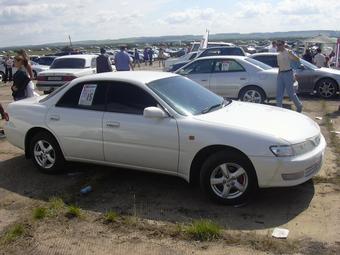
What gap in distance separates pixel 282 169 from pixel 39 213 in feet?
9.02

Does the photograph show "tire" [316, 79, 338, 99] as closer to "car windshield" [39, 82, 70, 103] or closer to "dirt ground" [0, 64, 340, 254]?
"dirt ground" [0, 64, 340, 254]

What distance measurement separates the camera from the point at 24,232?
4.84m

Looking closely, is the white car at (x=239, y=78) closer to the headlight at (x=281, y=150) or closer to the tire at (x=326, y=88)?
the tire at (x=326, y=88)

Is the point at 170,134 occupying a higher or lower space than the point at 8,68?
higher

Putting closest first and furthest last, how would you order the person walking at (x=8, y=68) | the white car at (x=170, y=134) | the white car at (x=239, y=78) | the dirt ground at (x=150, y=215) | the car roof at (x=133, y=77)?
1. the dirt ground at (x=150, y=215)
2. the white car at (x=170, y=134)
3. the car roof at (x=133, y=77)
4. the white car at (x=239, y=78)
5. the person walking at (x=8, y=68)

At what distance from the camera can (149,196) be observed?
5.82 metres

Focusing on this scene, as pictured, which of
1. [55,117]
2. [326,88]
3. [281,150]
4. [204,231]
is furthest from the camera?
[326,88]

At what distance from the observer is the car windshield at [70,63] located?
54.4 feet

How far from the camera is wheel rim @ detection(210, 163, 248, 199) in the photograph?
5.24m

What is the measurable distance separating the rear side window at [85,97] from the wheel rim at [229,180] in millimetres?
1842

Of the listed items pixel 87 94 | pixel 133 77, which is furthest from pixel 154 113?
pixel 87 94

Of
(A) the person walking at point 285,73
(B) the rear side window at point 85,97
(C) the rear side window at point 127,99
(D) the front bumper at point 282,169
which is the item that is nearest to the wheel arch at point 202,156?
(D) the front bumper at point 282,169

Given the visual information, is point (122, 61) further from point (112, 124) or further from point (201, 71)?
point (112, 124)

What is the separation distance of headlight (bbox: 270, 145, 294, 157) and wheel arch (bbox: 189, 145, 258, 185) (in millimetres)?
292
